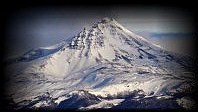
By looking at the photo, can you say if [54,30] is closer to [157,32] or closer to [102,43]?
[102,43]

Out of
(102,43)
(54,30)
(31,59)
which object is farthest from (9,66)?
(102,43)

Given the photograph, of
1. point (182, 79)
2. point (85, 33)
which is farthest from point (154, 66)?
point (85, 33)

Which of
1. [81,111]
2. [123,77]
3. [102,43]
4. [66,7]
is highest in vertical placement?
[66,7]

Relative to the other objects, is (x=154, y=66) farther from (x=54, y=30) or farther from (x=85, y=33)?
(x=54, y=30)

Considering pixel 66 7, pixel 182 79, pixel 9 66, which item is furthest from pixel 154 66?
pixel 9 66

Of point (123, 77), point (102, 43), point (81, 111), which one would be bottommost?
point (81, 111)

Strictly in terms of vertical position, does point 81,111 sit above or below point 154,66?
below
